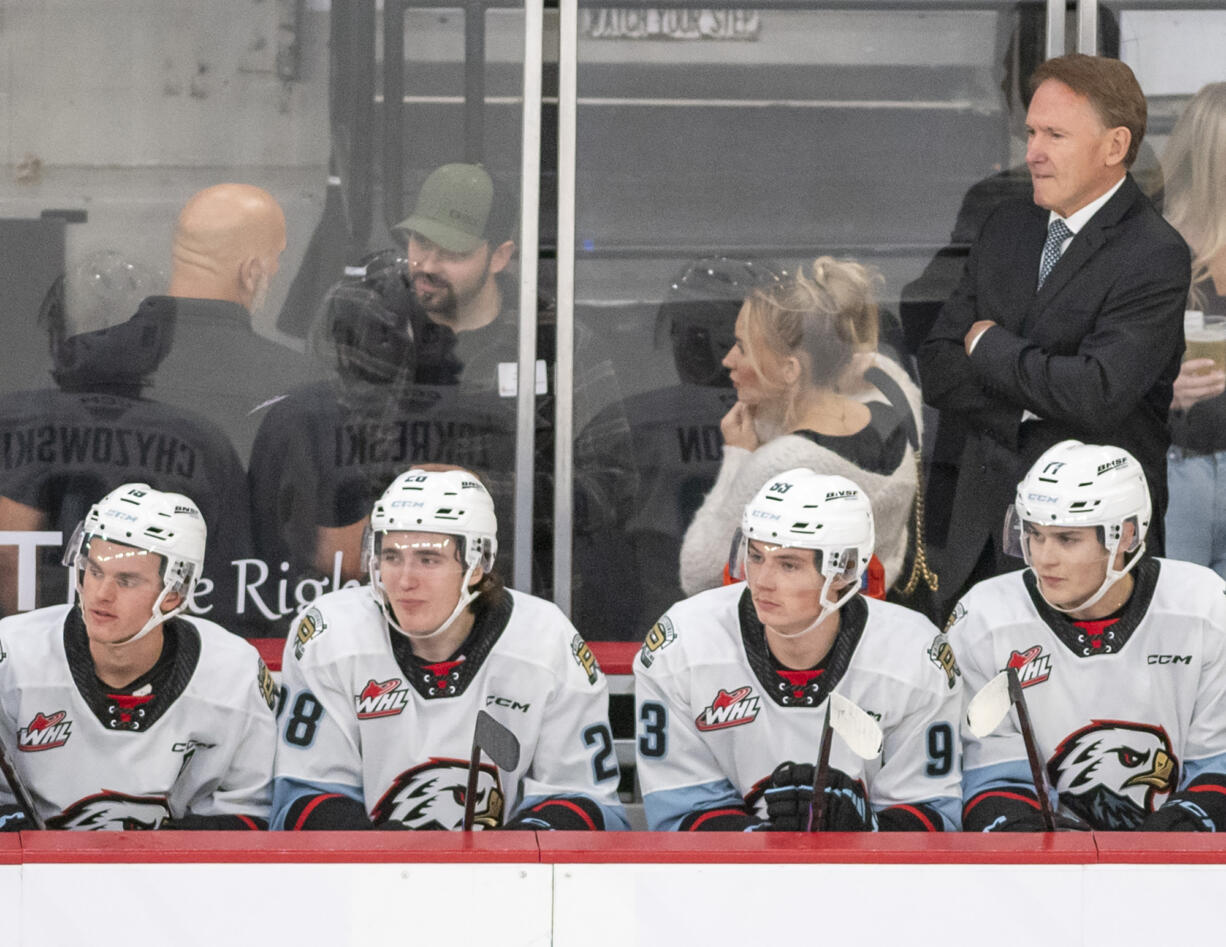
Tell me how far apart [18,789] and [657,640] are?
1.15m

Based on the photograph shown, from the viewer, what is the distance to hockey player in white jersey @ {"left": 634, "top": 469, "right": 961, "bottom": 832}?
335 centimetres

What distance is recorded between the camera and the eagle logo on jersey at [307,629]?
3477 mm

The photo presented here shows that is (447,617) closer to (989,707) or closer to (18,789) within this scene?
(18,789)

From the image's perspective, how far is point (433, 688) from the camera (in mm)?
3463

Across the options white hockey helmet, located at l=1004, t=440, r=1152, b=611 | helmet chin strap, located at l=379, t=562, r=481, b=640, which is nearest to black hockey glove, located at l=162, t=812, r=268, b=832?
helmet chin strap, located at l=379, t=562, r=481, b=640

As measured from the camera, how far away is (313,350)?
4.16 meters

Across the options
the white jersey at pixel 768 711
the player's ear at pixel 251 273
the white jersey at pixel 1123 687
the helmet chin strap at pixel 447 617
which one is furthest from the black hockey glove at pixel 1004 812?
the player's ear at pixel 251 273

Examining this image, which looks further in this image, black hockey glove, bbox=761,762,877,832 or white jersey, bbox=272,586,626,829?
white jersey, bbox=272,586,626,829

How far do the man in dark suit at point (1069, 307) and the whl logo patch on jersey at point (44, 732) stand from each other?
197 cm

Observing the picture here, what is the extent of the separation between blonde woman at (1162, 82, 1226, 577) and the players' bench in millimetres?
1242
